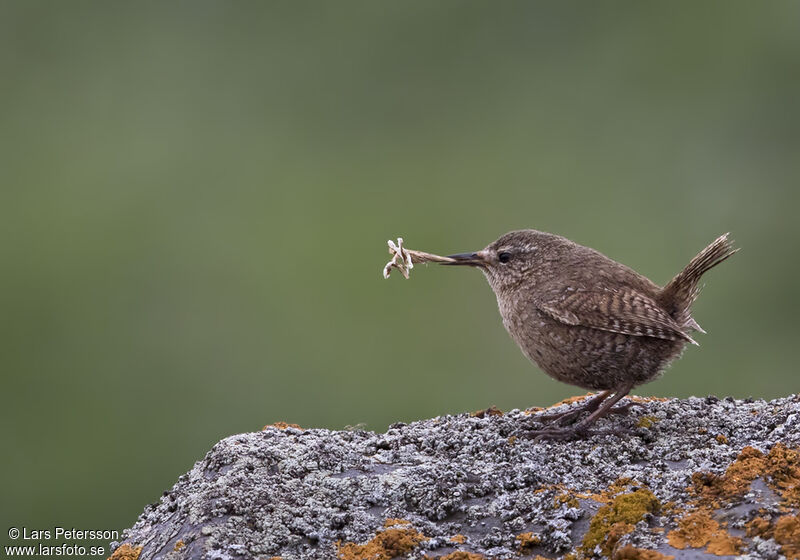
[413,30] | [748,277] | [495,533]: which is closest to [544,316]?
[495,533]

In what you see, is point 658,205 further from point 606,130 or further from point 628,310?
point 628,310

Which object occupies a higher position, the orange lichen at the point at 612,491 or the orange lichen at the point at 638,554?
the orange lichen at the point at 612,491

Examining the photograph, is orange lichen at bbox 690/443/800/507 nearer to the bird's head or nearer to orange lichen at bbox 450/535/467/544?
orange lichen at bbox 450/535/467/544

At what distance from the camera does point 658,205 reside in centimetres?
1080

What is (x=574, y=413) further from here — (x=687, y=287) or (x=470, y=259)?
(x=470, y=259)

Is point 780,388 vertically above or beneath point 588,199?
beneath

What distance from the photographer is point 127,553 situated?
142 inches

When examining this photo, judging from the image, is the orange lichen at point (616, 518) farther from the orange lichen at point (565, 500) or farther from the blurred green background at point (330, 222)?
the blurred green background at point (330, 222)

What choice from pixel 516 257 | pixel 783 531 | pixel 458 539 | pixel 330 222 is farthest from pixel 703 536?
pixel 330 222

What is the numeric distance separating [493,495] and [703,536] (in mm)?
800

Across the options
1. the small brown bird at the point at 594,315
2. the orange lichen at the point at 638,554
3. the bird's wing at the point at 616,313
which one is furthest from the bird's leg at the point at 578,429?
the orange lichen at the point at 638,554

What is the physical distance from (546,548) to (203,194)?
28.5 ft

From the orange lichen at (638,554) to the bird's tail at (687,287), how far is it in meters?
2.18

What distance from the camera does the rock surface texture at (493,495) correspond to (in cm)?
305
